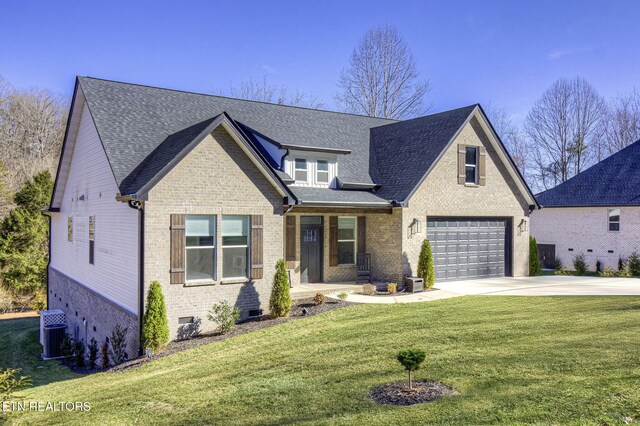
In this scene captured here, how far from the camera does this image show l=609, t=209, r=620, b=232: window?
2791cm

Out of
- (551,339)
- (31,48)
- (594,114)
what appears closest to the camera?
(551,339)

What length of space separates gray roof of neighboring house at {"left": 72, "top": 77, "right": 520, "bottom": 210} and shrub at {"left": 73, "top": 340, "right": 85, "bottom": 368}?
20.7ft

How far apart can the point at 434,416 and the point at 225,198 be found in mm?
9210

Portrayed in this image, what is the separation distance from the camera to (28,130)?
41.9m

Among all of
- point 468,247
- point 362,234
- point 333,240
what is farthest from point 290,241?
point 468,247

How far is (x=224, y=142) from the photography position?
14070 mm

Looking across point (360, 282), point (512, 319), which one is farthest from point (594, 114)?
point (512, 319)

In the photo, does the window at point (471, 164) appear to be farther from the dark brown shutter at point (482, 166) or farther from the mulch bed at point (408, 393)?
the mulch bed at point (408, 393)

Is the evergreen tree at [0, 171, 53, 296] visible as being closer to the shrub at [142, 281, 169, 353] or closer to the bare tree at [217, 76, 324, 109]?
the bare tree at [217, 76, 324, 109]

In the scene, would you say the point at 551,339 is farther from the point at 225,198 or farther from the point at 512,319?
the point at 225,198

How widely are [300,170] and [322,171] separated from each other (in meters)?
0.92

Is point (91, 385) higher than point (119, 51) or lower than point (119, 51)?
lower

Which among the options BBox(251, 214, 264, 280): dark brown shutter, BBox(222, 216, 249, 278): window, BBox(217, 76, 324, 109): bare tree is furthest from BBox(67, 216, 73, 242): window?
BBox(217, 76, 324, 109): bare tree

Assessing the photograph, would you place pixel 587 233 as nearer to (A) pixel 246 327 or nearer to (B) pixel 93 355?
(A) pixel 246 327
